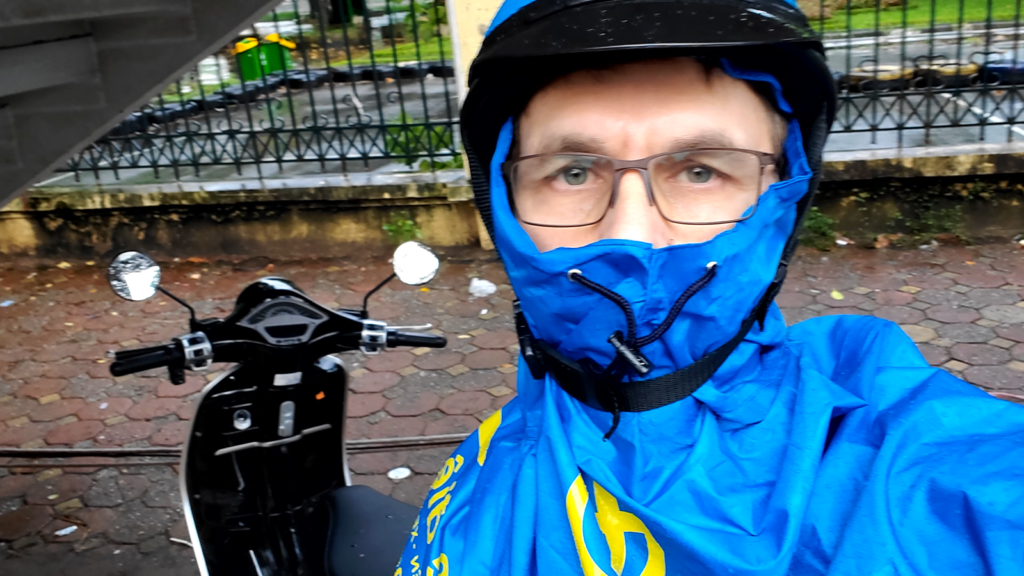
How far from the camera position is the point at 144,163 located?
22.7 feet

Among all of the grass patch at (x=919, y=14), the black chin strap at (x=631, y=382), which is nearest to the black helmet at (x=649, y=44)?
the black chin strap at (x=631, y=382)

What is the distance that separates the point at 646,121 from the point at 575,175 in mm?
154

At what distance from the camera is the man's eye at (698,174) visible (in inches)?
48.7

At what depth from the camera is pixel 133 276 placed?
199cm

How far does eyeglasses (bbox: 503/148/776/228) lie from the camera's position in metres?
1.22

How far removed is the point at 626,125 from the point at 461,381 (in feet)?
10.8

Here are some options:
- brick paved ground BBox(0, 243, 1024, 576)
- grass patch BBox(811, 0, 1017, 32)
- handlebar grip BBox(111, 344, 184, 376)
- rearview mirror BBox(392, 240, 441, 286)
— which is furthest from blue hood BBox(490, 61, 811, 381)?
grass patch BBox(811, 0, 1017, 32)

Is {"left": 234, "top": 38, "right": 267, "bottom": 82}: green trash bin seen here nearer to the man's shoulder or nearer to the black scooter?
the black scooter

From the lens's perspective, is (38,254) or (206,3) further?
(38,254)

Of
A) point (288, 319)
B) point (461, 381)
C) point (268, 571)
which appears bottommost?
point (461, 381)

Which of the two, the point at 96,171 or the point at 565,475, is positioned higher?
the point at 565,475

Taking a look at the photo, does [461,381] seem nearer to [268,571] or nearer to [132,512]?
[132,512]

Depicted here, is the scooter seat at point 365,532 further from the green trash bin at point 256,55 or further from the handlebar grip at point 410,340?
the green trash bin at point 256,55

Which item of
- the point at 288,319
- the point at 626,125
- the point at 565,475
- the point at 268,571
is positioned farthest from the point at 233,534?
the point at 626,125
